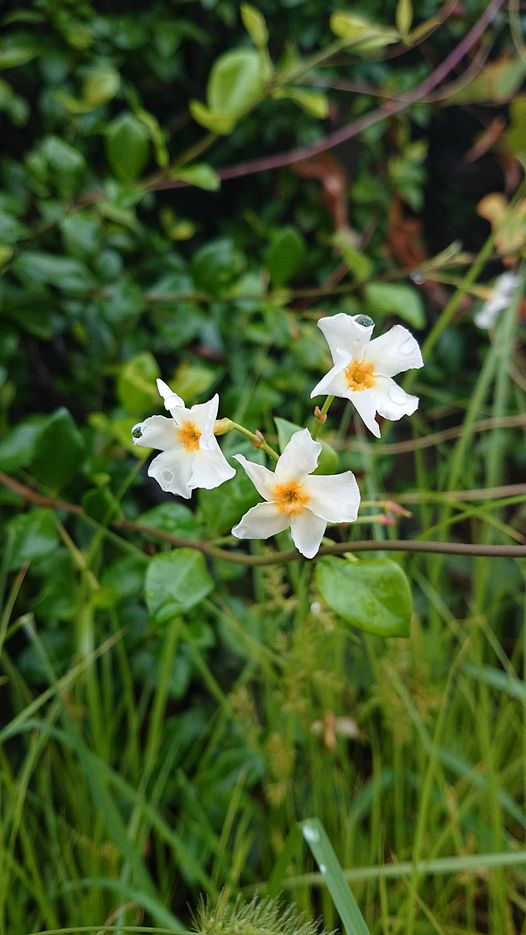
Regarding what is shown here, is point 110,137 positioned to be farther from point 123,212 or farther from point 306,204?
point 306,204

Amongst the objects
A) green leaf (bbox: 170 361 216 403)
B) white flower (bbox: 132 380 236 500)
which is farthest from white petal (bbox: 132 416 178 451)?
green leaf (bbox: 170 361 216 403)

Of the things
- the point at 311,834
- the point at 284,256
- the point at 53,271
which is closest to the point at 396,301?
the point at 284,256

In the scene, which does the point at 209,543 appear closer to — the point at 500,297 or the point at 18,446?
the point at 18,446

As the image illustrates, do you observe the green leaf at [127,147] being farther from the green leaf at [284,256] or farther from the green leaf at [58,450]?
the green leaf at [58,450]

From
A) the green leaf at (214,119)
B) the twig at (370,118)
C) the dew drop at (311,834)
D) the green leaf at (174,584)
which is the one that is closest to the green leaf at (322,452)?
the green leaf at (174,584)

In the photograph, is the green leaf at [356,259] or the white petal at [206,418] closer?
the white petal at [206,418]

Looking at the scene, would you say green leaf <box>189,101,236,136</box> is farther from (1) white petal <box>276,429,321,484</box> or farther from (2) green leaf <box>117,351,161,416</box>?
(1) white petal <box>276,429,321,484</box>

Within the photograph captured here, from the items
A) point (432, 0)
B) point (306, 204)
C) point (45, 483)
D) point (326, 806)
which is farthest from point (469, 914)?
point (432, 0)
